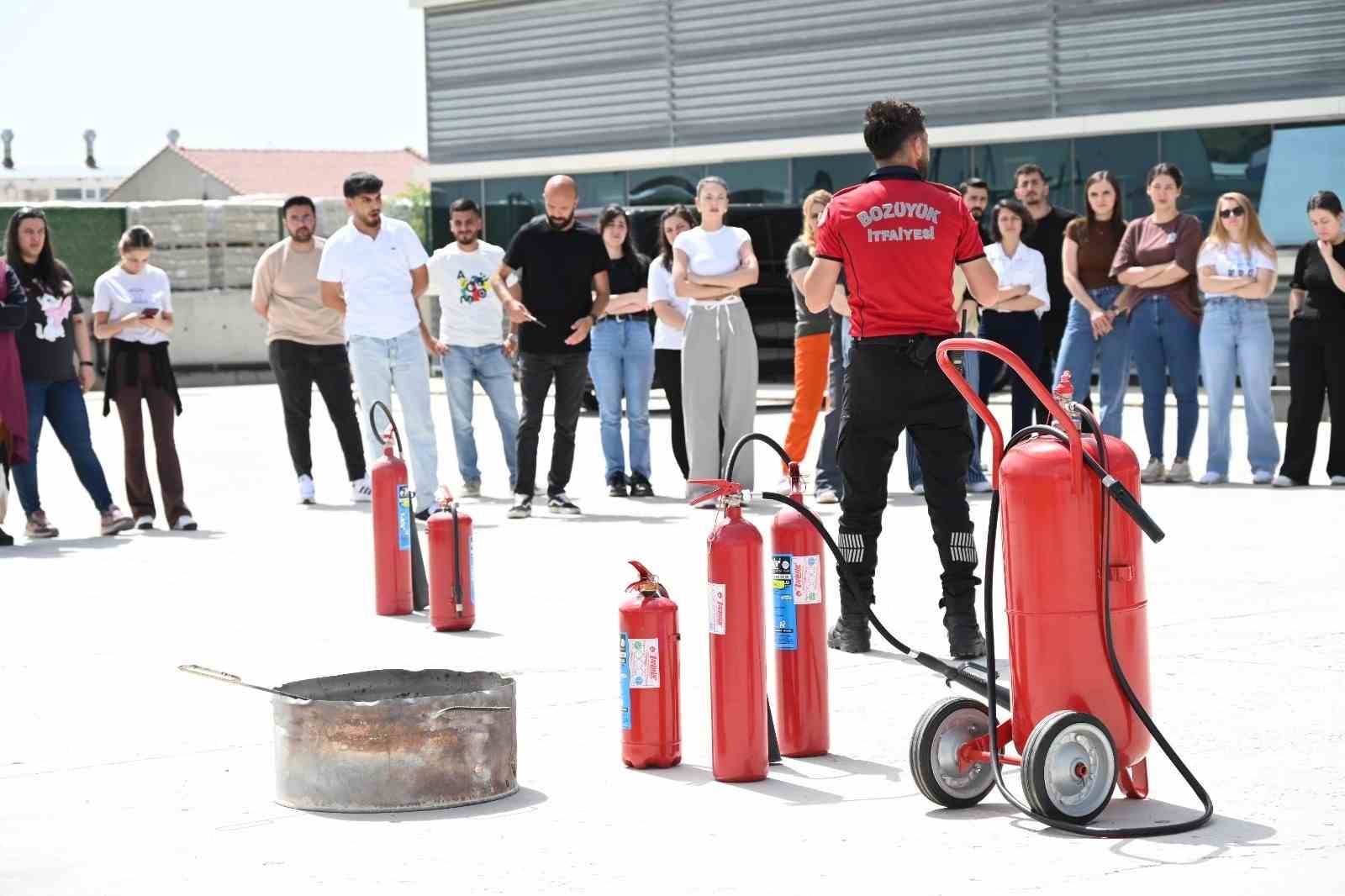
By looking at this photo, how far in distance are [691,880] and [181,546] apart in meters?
7.88

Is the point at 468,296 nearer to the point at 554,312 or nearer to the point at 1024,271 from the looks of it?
the point at 554,312

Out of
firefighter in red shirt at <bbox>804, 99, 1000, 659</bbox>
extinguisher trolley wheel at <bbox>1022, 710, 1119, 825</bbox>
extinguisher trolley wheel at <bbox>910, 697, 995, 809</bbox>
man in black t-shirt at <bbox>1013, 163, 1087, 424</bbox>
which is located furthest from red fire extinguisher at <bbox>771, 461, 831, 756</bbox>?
man in black t-shirt at <bbox>1013, 163, 1087, 424</bbox>

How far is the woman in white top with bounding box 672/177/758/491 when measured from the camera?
43.2 feet

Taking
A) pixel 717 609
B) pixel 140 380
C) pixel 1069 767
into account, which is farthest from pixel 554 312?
pixel 1069 767

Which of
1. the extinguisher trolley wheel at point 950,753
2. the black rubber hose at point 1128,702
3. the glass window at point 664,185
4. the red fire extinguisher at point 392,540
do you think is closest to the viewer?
the black rubber hose at point 1128,702

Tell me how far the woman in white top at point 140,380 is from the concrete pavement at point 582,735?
0.85m

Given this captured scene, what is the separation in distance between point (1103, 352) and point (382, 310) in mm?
5211

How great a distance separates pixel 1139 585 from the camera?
18.2 ft

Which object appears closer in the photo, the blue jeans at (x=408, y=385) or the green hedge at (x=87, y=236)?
the blue jeans at (x=408, y=385)

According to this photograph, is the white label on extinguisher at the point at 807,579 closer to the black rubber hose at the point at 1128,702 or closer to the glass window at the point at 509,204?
the black rubber hose at the point at 1128,702

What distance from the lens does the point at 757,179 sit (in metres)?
31.5

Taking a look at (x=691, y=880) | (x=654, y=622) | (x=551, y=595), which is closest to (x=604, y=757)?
(x=654, y=622)

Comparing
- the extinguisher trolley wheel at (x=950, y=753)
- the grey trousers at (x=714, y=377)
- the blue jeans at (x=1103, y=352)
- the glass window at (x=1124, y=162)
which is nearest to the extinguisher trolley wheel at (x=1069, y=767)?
the extinguisher trolley wheel at (x=950, y=753)

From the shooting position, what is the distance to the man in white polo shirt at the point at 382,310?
12.8 metres
